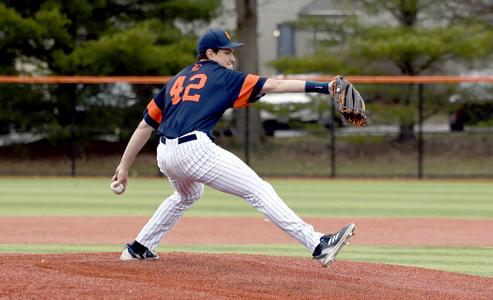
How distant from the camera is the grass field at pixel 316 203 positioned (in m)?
9.62

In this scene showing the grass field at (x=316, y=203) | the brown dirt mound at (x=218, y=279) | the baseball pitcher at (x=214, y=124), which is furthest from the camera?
the grass field at (x=316, y=203)

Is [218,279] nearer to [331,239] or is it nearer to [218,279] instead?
[218,279]

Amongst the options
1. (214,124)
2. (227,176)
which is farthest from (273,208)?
(214,124)

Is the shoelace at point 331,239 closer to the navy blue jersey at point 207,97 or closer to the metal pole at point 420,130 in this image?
the navy blue jersey at point 207,97

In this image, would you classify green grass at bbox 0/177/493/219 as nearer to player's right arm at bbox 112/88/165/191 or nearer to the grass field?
the grass field

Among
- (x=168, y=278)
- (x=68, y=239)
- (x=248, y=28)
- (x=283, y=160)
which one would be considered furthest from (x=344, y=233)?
(x=248, y=28)

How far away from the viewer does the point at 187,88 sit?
284 inches

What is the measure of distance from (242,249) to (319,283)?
10.0ft

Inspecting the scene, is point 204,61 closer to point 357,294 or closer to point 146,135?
point 146,135

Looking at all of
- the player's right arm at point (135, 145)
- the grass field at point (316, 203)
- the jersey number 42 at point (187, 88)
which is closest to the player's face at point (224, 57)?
the jersey number 42 at point (187, 88)

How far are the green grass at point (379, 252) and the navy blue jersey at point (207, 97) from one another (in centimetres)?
231

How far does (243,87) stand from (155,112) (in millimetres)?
785

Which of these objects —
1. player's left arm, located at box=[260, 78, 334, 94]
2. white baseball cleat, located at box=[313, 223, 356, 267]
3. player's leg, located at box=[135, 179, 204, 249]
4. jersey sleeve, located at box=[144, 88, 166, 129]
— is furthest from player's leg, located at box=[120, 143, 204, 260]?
white baseball cleat, located at box=[313, 223, 356, 267]

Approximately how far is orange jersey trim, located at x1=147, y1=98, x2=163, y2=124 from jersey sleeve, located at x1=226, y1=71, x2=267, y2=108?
630mm
